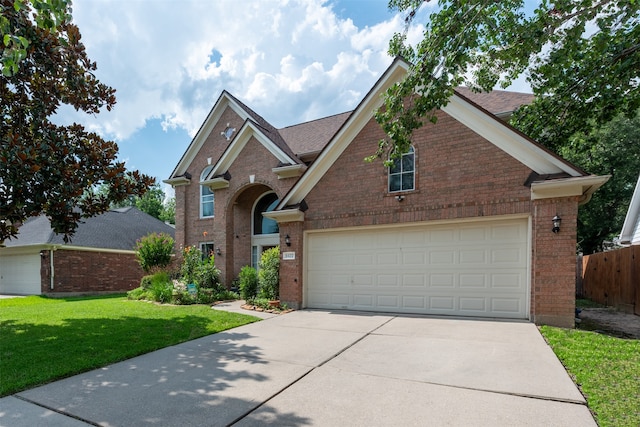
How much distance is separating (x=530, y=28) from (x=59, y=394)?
9947 millimetres

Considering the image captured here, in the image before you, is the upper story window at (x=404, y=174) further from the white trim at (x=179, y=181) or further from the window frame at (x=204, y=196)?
the white trim at (x=179, y=181)

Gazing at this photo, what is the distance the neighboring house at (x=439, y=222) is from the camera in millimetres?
7324

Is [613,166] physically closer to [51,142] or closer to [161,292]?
[161,292]

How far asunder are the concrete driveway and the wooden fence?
567 cm

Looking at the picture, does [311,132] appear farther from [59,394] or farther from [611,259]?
[59,394]

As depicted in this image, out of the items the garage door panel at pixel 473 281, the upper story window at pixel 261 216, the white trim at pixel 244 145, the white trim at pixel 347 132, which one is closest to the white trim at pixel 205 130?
the white trim at pixel 244 145

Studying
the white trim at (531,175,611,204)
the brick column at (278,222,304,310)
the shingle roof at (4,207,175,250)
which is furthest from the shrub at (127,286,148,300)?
the white trim at (531,175,611,204)

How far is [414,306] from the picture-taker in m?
8.91

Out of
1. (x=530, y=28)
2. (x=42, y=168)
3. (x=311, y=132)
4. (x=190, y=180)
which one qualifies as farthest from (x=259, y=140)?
(x=530, y=28)

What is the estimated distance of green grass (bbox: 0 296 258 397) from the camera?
472cm

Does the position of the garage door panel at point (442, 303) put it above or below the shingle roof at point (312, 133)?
below

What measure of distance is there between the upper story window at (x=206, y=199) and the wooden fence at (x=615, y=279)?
51.6 feet

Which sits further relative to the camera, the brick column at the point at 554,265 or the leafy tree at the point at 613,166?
the leafy tree at the point at 613,166

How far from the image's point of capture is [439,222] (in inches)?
341
